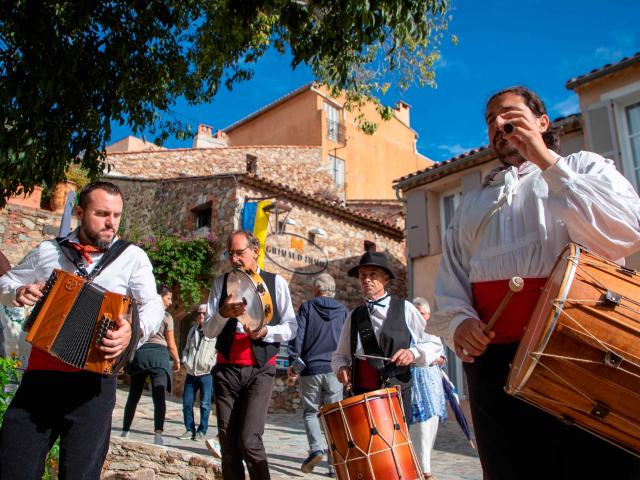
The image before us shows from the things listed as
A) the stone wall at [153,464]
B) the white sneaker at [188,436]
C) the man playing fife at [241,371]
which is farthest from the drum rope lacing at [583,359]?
the white sneaker at [188,436]

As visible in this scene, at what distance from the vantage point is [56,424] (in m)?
2.61

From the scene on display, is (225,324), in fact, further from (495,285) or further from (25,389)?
(495,285)

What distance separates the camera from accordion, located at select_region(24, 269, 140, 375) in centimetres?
246

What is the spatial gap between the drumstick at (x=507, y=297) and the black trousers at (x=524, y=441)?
112 millimetres

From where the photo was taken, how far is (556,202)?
69.1 inches

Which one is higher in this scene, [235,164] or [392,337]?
[235,164]

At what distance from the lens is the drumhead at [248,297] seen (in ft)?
13.3

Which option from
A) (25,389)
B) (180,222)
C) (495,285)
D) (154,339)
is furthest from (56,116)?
(180,222)

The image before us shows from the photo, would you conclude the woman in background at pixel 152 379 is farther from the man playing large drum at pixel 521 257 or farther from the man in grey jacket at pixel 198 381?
the man playing large drum at pixel 521 257

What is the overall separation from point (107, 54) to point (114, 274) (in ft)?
12.9

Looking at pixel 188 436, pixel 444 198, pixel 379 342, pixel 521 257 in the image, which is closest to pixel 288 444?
pixel 188 436

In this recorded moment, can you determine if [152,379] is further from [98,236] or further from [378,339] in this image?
[98,236]

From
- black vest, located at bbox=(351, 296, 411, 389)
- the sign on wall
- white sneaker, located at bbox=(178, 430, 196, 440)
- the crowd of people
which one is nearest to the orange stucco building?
the sign on wall

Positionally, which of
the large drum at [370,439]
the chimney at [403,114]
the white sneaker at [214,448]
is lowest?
the white sneaker at [214,448]
